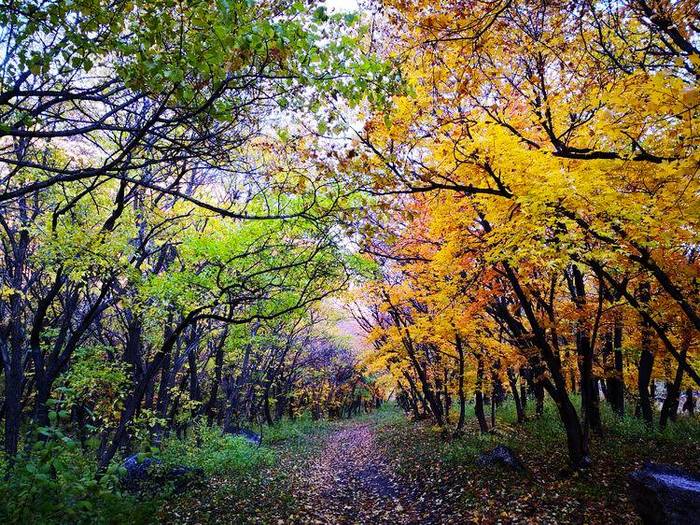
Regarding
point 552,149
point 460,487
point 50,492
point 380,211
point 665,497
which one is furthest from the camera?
point 460,487

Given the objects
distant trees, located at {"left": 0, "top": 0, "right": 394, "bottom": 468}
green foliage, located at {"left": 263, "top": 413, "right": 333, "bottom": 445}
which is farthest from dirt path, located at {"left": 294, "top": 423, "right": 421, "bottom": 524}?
green foliage, located at {"left": 263, "top": 413, "right": 333, "bottom": 445}

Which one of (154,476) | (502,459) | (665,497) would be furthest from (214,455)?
(665,497)

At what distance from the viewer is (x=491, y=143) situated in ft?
22.2

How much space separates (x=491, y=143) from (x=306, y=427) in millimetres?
29998

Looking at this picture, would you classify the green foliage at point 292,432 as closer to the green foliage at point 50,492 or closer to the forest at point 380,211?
the forest at point 380,211

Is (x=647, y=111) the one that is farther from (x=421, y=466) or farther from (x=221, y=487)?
(x=221, y=487)

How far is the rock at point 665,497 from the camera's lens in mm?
6148

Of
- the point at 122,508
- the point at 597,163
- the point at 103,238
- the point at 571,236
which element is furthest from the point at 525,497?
the point at 103,238

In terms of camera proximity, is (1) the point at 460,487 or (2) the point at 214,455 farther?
(2) the point at 214,455

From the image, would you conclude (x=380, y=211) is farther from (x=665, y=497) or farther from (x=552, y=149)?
(x=665, y=497)

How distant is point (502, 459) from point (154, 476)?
32.5 feet

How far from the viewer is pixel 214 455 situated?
14.5 meters

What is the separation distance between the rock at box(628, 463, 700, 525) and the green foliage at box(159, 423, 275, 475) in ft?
38.0

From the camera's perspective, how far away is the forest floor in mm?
8094
